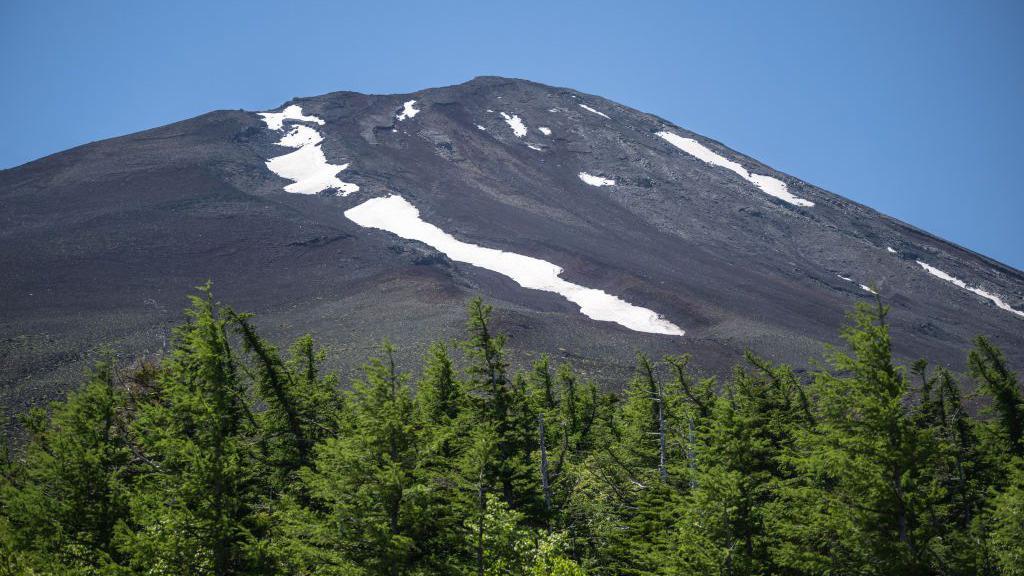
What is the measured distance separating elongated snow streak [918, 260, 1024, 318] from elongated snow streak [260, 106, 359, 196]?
7751 cm

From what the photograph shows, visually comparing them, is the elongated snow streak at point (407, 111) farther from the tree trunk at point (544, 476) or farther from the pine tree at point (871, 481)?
the pine tree at point (871, 481)

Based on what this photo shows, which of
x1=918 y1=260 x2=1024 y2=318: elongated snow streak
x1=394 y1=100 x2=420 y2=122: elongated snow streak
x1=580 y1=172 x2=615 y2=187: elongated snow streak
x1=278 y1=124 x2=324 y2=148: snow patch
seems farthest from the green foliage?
x1=394 y1=100 x2=420 y2=122: elongated snow streak

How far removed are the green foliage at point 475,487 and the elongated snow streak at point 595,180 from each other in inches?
3497

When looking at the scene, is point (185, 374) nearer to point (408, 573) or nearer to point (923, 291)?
point (408, 573)

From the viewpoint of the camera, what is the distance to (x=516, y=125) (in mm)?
124312

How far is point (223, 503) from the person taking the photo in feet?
43.2

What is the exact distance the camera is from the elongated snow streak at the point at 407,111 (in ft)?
393

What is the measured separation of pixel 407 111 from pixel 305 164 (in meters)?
30.9

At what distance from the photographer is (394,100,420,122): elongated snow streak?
393 feet

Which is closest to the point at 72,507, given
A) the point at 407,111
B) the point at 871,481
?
the point at 871,481

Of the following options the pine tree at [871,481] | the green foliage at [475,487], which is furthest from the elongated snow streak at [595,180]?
the pine tree at [871,481]

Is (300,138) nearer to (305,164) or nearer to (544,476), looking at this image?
(305,164)

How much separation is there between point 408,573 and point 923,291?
90.5 meters

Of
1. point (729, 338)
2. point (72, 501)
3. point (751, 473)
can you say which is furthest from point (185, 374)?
point (729, 338)
